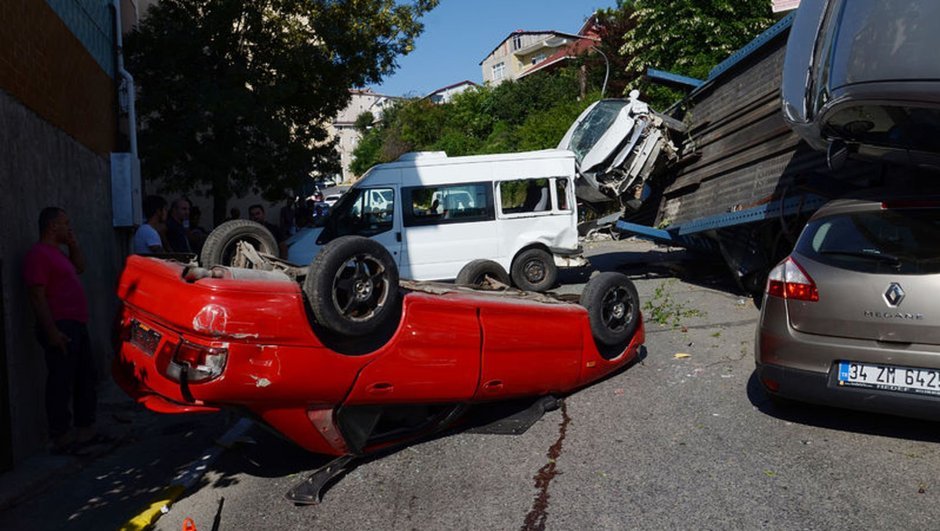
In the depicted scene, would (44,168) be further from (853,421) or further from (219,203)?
(219,203)

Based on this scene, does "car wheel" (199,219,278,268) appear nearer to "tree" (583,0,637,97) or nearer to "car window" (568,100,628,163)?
"car window" (568,100,628,163)

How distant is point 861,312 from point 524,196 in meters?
7.97

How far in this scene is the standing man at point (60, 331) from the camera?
4.96 meters

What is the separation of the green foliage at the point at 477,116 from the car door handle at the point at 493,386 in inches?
1223

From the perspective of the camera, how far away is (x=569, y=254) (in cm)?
1201

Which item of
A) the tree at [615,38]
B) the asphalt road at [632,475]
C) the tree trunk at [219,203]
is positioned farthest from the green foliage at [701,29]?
the asphalt road at [632,475]

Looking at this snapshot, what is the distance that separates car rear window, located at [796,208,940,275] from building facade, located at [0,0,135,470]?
5.33 m

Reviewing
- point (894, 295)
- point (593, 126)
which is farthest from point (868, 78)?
point (593, 126)

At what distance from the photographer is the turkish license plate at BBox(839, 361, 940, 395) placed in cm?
407

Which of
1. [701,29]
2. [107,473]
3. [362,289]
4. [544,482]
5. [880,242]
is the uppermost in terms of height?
[701,29]

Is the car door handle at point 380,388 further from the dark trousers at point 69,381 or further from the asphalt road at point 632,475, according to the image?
the dark trousers at point 69,381

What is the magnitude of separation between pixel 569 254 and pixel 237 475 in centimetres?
815

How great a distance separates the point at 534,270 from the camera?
1174cm

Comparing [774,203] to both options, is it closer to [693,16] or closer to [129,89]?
[129,89]
